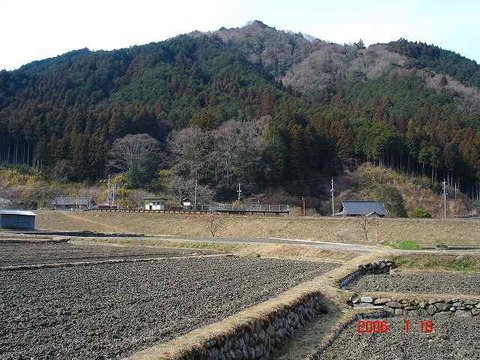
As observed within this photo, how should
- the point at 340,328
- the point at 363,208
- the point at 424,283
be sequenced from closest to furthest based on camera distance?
the point at 340,328, the point at 424,283, the point at 363,208

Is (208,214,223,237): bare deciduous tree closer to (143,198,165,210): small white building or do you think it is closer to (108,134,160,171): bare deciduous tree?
(143,198,165,210): small white building

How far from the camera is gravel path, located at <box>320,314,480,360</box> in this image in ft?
28.9

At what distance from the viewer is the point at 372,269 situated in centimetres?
2164

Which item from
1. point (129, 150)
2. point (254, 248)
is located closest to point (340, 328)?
point (254, 248)

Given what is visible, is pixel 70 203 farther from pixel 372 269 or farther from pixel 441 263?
pixel 441 263

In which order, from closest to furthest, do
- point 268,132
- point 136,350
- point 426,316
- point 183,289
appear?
point 136,350, point 426,316, point 183,289, point 268,132

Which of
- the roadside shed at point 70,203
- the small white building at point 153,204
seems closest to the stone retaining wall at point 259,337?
the small white building at point 153,204

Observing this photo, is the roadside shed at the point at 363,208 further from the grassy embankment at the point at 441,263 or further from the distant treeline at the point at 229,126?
the grassy embankment at the point at 441,263

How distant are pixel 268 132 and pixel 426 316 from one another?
5695cm

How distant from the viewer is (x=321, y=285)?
49.3 feet

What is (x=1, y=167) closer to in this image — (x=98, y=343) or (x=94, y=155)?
(x=94, y=155)

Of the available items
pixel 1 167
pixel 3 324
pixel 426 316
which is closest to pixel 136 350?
pixel 3 324

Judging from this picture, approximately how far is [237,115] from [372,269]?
64.4 m

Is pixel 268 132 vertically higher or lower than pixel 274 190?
higher
